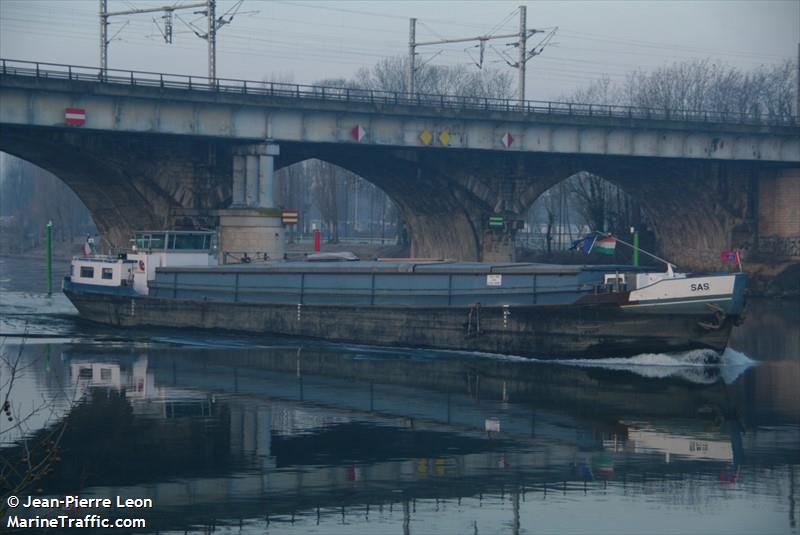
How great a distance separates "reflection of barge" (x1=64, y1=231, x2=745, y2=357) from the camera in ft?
122

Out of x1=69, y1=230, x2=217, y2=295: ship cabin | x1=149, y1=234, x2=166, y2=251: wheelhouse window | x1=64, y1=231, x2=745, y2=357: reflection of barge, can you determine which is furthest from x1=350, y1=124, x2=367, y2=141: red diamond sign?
x1=149, y1=234, x2=166, y2=251: wheelhouse window

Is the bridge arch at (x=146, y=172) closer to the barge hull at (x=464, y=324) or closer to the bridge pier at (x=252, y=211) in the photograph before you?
the bridge pier at (x=252, y=211)

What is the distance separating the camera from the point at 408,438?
84.2 feet

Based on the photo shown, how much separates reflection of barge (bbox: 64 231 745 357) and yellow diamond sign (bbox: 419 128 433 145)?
18.5 meters

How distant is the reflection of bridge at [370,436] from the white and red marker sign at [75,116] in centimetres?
1927

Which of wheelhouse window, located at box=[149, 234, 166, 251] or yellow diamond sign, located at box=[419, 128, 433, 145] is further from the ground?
yellow diamond sign, located at box=[419, 128, 433, 145]

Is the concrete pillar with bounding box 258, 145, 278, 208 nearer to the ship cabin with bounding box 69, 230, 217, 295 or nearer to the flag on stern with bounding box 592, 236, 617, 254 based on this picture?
the ship cabin with bounding box 69, 230, 217, 295

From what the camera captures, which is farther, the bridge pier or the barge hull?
the bridge pier

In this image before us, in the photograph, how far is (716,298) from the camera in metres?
36.3

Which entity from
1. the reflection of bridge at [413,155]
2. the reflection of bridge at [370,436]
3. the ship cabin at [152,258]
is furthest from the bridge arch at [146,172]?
the reflection of bridge at [370,436]

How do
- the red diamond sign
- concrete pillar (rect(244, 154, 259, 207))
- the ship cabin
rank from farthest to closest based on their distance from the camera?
1. the red diamond sign
2. concrete pillar (rect(244, 154, 259, 207))
3. the ship cabin

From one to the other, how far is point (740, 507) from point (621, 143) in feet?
177

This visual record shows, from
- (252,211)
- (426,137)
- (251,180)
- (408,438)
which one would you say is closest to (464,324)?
(408,438)

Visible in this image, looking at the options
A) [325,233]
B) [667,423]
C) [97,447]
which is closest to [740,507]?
[667,423]
